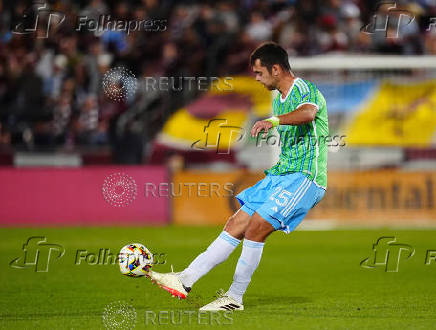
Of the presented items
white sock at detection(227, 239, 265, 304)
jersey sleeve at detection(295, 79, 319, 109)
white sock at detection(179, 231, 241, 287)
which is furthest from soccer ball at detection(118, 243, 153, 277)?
jersey sleeve at detection(295, 79, 319, 109)

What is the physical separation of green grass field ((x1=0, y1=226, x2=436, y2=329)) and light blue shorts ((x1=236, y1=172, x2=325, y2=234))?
0.87 meters

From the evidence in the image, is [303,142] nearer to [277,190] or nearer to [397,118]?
[277,190]

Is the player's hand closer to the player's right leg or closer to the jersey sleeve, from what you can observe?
the jersey sleeve

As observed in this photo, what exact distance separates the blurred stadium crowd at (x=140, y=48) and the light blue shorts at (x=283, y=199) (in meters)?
10.9

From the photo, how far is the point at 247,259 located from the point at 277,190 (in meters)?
0.69

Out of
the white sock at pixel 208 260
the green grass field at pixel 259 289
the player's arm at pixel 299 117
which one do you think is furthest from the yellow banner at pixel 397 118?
the player's arm at pixel 299 117

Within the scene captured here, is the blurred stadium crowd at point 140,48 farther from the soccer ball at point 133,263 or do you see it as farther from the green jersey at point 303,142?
the green jersey at point 303,142

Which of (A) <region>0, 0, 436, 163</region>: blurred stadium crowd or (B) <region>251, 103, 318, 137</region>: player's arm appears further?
(A) <region>0, 0, 436, 163</region>: blurred stadium crowd

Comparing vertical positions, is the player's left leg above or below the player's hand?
below

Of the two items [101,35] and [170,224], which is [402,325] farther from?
[101,35]

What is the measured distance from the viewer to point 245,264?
8.39 m

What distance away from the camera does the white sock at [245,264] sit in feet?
27.5

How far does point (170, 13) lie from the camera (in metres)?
22.9

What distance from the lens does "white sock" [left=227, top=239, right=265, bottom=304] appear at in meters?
8.37
